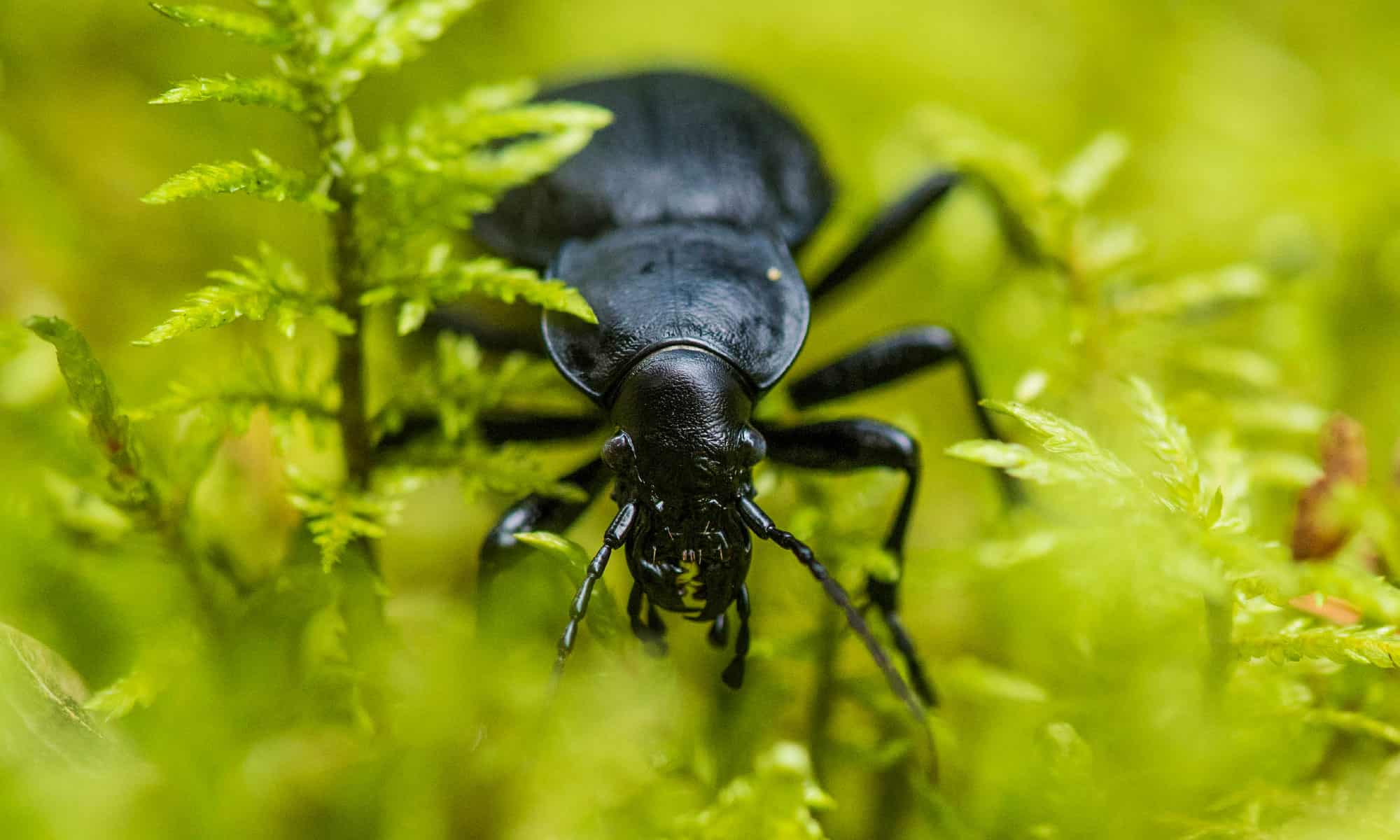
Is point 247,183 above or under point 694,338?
above

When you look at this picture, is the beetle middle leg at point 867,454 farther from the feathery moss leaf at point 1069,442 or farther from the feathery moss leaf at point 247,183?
the feathery moss leaf at point 247,183

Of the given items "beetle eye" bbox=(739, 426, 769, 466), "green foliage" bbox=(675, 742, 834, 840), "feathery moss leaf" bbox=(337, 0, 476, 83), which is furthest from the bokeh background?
"feathery moss leaf" bbox=(337, 0, 476, 83)

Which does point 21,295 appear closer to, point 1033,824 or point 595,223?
point 595,223

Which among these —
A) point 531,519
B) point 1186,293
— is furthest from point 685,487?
point 1186,293

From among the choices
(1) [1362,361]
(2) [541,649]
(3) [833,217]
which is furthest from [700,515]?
(1) [1362,361]

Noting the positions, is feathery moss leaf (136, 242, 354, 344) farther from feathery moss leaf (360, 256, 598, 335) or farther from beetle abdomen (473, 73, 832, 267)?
beetle abdomen (473, 73, 832, 267)

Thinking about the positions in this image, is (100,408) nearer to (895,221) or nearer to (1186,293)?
(895,221)

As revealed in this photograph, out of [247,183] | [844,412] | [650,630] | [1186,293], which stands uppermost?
[247,183]

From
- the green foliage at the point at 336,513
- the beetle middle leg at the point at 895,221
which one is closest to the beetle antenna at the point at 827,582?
the green foliage at the point at 336,513

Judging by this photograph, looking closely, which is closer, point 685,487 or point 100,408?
point 100,408
